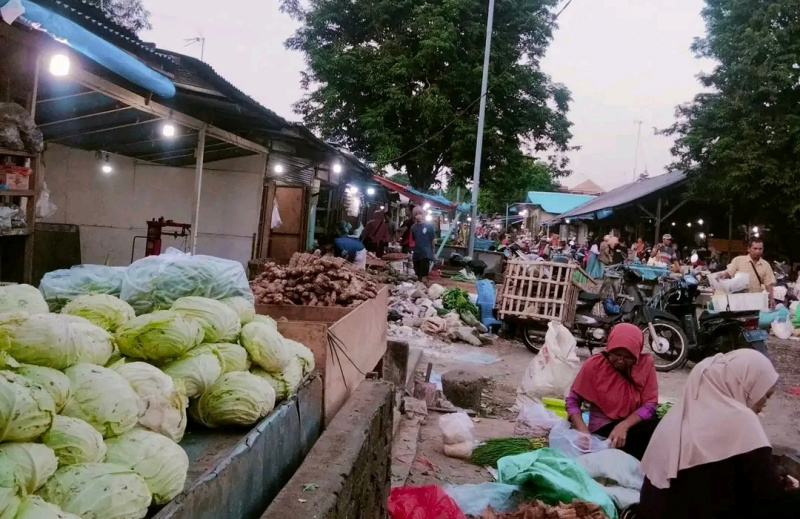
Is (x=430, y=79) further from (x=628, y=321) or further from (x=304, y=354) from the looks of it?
(x=304, y=354)

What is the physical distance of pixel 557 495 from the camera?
3635 millimetres

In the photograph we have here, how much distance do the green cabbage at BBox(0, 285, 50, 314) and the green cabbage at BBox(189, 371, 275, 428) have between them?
605 mm

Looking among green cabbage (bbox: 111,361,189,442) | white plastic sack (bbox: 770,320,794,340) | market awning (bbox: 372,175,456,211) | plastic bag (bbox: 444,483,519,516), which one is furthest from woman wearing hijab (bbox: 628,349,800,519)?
market awning (bbox: 372,175,456,211)

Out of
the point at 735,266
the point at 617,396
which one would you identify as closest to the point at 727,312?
the point at 735,266

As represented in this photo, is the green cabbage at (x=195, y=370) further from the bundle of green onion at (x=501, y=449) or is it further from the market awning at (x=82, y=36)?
the bundle of green onion at (x=501, y=449)

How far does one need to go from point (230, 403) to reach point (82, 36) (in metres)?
3.47

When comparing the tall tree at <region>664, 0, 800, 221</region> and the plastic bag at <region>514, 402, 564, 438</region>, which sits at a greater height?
the tall tree at <region>664, 0, 800, 221</region>

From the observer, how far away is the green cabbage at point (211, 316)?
231 cm

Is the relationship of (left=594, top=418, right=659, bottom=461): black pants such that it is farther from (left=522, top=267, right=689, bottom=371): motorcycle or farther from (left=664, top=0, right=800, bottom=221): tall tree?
(left=664, top=0, right=800, bottom=221): tall tree

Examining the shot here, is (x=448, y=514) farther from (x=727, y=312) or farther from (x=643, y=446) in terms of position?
(x=727, y=312)

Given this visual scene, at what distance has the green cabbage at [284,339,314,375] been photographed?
265cm

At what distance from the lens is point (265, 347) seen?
2426 millimetres

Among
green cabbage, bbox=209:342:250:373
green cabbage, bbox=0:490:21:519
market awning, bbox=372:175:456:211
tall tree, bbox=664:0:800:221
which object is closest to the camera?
green cabbage, bbox=0:490:21:519

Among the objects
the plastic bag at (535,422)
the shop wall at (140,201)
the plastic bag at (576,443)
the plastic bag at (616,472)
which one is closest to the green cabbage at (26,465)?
the plastic bag at (616,472)
